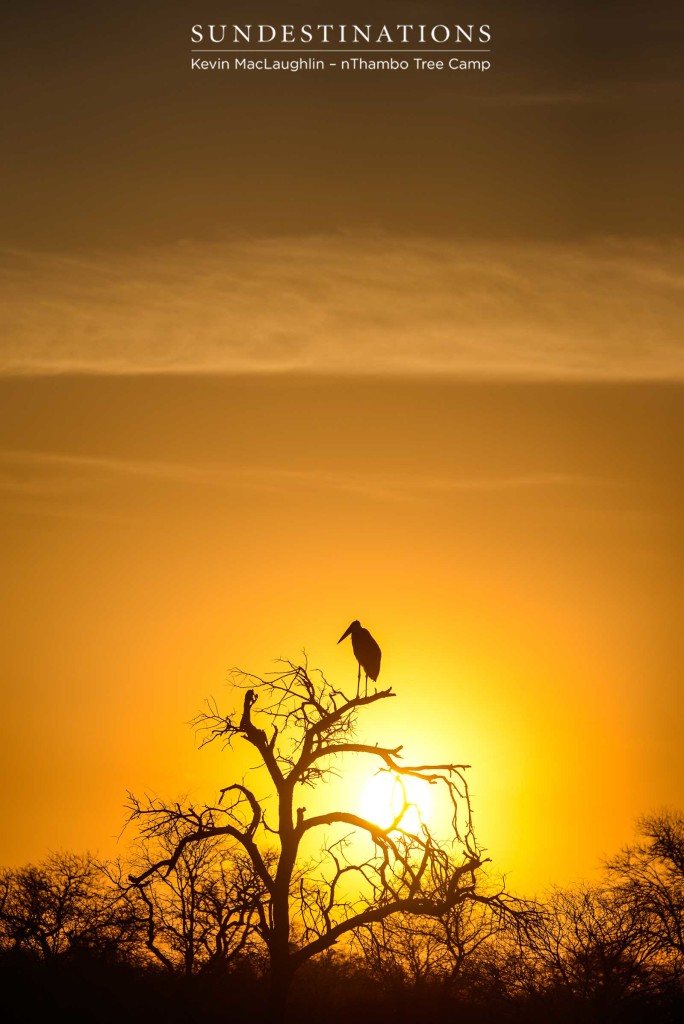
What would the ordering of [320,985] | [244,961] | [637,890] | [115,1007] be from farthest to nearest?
[637,890] < [320,985] < [244,961] < [115,1007]

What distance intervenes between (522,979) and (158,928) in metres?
26.3

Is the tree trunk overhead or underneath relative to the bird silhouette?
underneath

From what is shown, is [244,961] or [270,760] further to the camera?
[244,961]

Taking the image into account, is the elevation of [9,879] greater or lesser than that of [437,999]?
greater

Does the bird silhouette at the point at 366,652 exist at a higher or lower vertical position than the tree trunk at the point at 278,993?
higher

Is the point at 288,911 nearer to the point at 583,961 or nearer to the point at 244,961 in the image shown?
the point at 244,961

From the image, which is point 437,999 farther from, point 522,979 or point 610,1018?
point 610,1018

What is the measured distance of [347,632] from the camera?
2339 centimetres

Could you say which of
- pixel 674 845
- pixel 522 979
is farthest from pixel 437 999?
pixel 674 845

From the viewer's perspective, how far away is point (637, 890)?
5128 cm

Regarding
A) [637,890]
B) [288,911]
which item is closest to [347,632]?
[288,911]

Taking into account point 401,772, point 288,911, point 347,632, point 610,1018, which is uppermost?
point 347,632

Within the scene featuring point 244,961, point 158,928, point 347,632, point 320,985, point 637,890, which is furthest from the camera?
point 637,890

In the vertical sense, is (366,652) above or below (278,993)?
above
